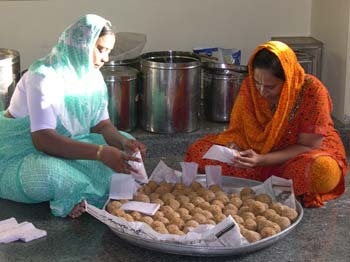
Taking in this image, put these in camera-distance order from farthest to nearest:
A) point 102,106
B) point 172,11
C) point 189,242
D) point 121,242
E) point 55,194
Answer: point 172,11, point 102,106, point 55,194, point 121,242, point 189,242

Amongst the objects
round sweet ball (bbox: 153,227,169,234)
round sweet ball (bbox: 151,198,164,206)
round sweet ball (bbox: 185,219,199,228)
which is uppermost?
round sweet ball (bbox: 185,219,199,228)

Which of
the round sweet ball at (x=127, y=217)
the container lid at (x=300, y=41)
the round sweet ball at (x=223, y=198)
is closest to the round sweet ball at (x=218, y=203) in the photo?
the round sweet ball at (x=223, y=198)

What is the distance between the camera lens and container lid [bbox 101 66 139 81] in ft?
11.7

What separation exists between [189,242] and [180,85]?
1371mm

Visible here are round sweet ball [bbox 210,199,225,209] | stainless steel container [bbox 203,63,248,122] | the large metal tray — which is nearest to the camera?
the large metal tray

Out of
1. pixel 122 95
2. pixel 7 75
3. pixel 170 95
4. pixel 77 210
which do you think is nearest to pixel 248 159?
pixel 77 210

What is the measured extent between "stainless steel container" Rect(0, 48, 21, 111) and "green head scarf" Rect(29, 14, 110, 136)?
0.70 meters

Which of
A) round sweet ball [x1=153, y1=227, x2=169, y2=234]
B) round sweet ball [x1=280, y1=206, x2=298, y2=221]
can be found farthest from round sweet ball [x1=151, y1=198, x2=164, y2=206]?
round sweet ball [x1=280, y1=206, x2=298, y2=221]

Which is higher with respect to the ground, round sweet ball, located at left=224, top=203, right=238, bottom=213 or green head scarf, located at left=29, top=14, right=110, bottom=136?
green head scarf, located at left=29, top=14, right=110, bottom=136

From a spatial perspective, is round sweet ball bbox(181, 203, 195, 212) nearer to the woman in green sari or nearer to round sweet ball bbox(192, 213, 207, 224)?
round sweet ball bbox(192, 213, 207, 224)

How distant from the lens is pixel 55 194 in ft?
8.91

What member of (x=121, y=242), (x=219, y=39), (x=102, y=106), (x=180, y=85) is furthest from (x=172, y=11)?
(x=121, y=242)

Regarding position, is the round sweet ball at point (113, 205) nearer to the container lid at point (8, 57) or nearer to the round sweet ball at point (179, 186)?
the round sweet ball at point (179, 186)

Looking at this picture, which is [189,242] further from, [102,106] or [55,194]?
[102,106]
